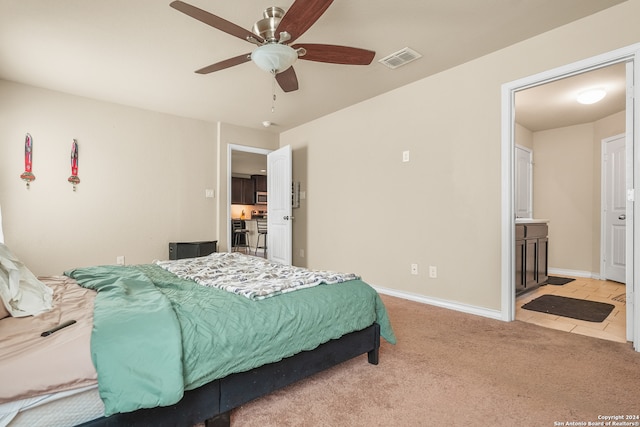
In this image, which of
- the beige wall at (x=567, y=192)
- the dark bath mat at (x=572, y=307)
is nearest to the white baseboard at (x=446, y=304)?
the dark bath mat at (x=572, y=307)

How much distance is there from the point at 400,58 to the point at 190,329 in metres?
2.80

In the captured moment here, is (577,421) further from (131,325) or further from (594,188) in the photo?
(594,188)

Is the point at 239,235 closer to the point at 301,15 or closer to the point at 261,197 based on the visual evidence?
the point at 261,197

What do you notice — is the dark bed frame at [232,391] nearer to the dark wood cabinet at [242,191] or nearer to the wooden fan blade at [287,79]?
the wooden fan blade at [287,79]

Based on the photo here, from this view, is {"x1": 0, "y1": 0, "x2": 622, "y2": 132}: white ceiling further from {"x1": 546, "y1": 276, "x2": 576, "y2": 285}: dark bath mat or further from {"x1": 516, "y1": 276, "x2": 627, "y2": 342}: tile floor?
{"x1": 546, "y1": 276, "x2": 576, "y2": 285}: dark bath mat

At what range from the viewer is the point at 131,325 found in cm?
115

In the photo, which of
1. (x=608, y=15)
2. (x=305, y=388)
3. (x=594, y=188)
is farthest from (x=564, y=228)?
(x=305, y=388)

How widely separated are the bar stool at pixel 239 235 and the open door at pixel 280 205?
345 centimetres

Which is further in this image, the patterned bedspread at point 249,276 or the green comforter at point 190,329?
the patterned bedspread at point 249,276

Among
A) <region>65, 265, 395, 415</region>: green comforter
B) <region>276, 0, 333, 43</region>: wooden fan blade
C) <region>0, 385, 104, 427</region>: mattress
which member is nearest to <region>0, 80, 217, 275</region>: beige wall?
<region>65, 265, 395, 415</region>: green comforter

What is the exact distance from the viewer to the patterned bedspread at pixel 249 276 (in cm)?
167

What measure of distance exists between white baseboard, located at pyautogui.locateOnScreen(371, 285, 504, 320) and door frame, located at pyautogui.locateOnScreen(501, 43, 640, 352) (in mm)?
106

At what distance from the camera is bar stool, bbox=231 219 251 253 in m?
8.44

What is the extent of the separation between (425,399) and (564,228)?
491cm
